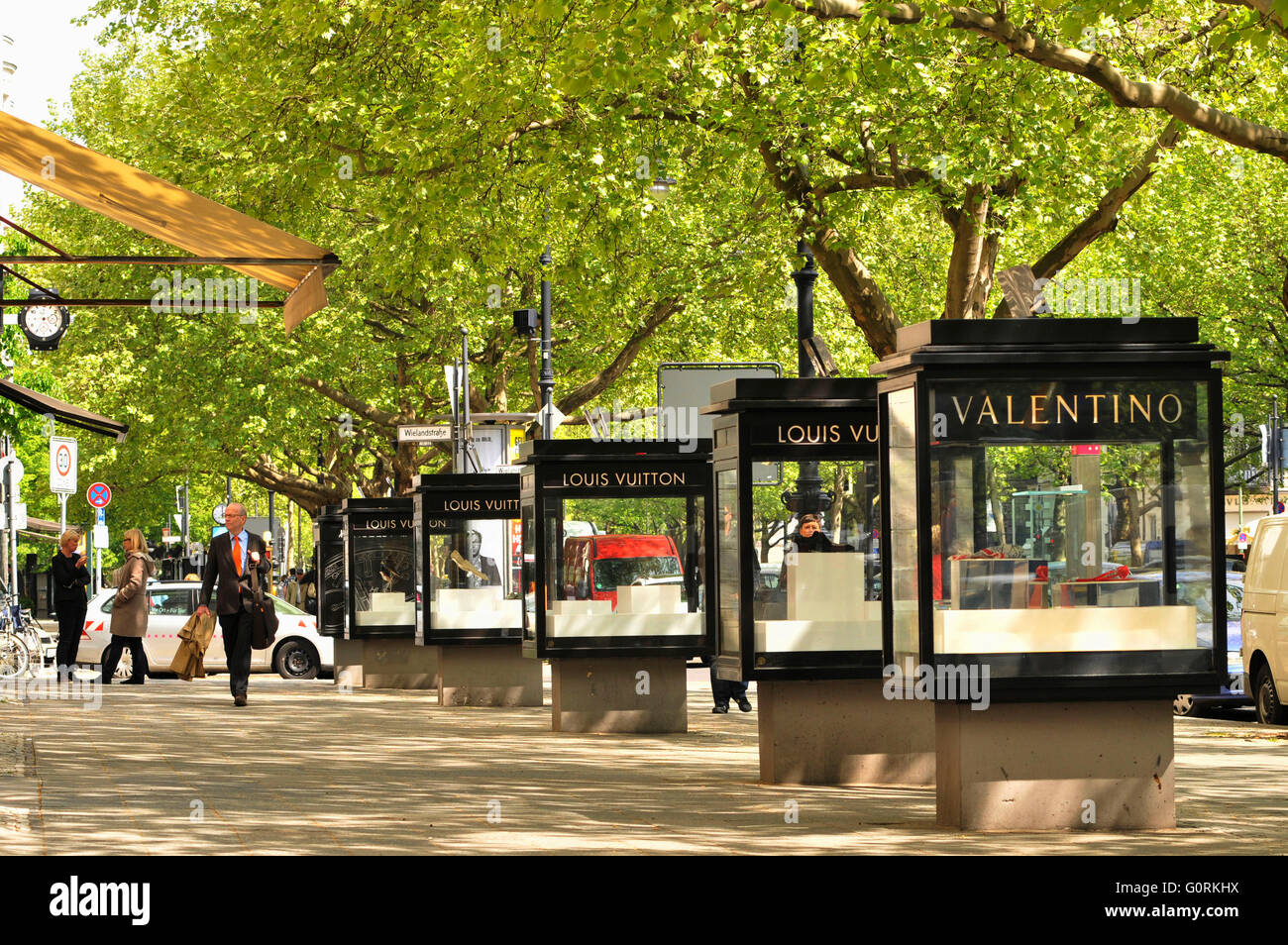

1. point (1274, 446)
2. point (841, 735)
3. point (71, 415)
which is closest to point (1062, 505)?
point (841, 735)

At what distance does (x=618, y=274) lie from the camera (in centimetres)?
2125

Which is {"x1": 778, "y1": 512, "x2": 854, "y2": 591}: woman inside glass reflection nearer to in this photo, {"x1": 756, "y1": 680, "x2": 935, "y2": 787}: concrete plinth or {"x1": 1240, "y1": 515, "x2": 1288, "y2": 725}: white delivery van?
{"x1": 756, "y1": 680, "x2": 935, "y2": 787}: concrete plinth

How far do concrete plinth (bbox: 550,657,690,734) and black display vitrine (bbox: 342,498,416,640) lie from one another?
8207 mm

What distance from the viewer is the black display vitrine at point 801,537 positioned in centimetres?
1207

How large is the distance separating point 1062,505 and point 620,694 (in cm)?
758

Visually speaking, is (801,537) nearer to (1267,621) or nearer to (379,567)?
(1267,621)

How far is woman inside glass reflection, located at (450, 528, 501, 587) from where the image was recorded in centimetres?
2072

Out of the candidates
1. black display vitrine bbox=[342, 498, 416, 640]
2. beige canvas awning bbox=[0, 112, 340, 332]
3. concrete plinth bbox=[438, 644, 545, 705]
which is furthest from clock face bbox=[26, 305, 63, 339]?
beige canvas awning bbox=[0, 112, 340, 332]

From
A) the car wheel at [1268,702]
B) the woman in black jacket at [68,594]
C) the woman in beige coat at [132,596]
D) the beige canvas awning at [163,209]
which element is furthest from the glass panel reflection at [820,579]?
the woman in black jacket at [68,594]

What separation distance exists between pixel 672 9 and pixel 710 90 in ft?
17.7

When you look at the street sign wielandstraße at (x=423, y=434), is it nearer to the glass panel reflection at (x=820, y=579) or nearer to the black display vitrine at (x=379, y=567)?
the black display vitrine at (x=379, y=567)

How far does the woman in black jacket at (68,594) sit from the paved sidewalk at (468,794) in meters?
5.30
